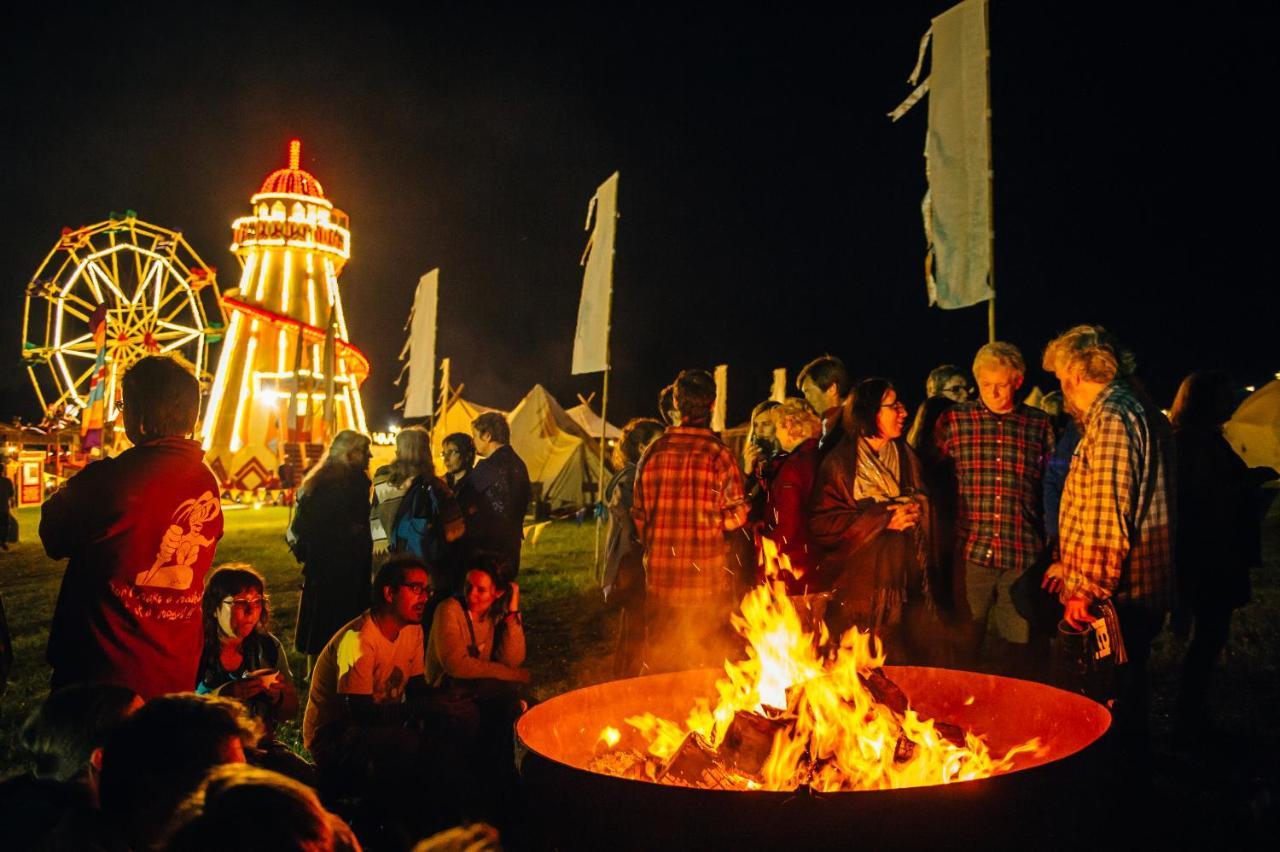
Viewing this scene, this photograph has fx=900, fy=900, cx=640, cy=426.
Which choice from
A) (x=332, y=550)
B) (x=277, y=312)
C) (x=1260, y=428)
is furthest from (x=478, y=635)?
(x=277, y=312)

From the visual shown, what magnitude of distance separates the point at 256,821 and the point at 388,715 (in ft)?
8.62

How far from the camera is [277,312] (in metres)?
34.8

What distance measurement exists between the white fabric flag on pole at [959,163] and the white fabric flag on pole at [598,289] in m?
4.00

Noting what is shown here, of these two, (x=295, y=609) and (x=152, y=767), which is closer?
(x=152, y=767)

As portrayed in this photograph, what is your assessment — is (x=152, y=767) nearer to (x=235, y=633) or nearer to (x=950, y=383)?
(x=235, y=633)

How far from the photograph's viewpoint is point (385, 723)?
3.94 meters

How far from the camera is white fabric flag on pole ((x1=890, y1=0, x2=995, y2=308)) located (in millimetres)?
6332

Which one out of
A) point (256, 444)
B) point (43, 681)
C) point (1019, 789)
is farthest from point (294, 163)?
point (1019, 789)

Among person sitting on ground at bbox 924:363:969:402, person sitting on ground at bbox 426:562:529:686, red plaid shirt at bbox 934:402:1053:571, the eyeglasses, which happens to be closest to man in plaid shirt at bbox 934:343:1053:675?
red plaid shirt at bbox 934:402:1053:571

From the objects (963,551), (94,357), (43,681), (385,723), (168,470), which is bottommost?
(43,681)

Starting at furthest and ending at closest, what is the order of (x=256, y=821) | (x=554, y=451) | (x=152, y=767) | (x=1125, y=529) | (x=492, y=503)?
(x=554, y=451)
(x=492, y=503)
(x=1125, y=529)
(x=152, y=767)
(x=256, y=821)

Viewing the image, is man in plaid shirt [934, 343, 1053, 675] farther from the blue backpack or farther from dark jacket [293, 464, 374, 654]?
dark jacket [293, 464, 374, 654]

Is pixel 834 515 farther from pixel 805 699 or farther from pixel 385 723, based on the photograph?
pixel 385 723

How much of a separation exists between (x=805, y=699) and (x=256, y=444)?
33770 millimetres
